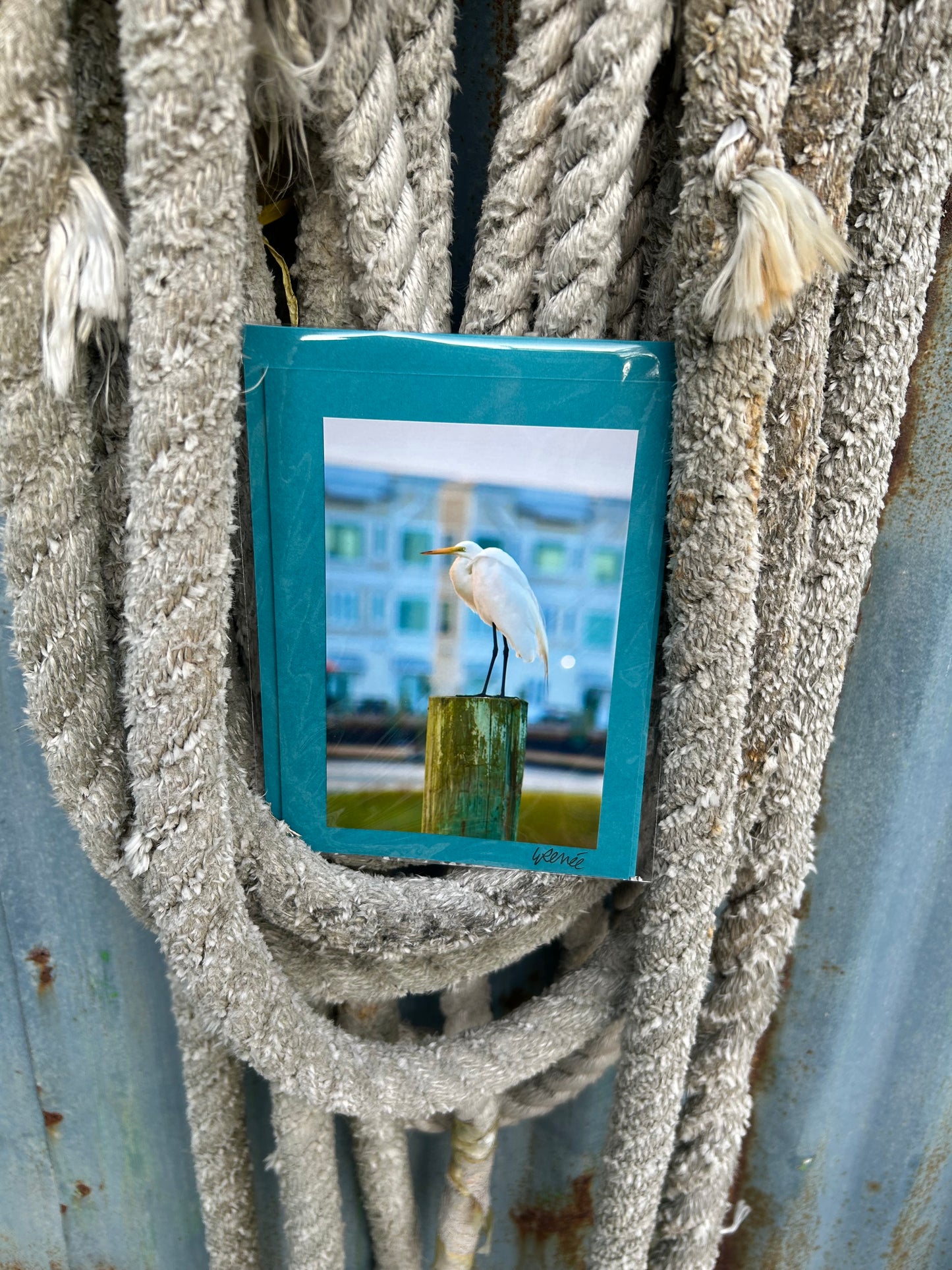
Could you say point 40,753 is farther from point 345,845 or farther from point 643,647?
point 643,647

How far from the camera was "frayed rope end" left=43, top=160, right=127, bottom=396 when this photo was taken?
A: 0.29 meters

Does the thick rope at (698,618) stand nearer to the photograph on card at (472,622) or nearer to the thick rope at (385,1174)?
the photograph on card at (472,622)

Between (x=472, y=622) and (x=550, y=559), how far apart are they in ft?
0.17

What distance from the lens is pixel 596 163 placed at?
12.8 inches

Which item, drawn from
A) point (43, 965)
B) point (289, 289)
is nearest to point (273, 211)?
point (289, 289)

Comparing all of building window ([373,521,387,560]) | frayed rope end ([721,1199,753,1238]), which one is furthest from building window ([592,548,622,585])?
frayed rope end ([721,1199,753,1238])

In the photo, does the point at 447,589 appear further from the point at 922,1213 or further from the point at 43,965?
the point at 922,1213

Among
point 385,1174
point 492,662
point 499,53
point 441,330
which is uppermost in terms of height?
point 499,53

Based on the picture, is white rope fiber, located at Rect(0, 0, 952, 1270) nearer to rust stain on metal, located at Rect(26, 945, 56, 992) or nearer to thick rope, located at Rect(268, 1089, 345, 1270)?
thick rope, located at Rect(268, 1089, 345, 1270)

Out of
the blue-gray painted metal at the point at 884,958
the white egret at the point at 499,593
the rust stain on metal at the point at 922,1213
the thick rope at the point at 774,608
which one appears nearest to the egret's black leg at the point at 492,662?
the white egret at the point at 499,593

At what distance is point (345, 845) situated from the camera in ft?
1.38

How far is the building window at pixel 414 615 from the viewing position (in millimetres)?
387

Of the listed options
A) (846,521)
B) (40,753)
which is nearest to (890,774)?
(846,521)

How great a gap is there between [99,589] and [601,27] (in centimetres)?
31
